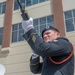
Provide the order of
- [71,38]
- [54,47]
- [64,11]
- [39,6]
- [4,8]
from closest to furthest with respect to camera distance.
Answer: [54,47] → [71,38] → [64,11] → [39,6] → [4,8]

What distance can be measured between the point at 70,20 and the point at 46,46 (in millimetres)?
9319

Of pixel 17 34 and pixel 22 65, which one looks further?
pixel 17 34

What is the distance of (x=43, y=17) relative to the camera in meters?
11.8

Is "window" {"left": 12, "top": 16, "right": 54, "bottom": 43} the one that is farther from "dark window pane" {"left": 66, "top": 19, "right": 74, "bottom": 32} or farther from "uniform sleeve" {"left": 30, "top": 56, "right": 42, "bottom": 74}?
"uniform sleeve" {"left": 30, "top": 56, "right": 42, "bottom": 74}

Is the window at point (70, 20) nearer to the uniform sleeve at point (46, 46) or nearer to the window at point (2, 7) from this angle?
the window at point (2, 7)

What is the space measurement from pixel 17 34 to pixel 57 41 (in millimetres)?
10587

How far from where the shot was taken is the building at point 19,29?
427 inches

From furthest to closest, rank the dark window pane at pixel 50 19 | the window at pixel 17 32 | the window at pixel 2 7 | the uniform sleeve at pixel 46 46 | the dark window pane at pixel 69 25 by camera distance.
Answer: the window at pixel 2 7 < the window at pixel 17 32 < the dark window pane at pixel 50 19 < the dark window pane at pixel 69 25 < the uniform sleeve at pixel 46 46

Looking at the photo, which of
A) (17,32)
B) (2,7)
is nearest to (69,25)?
(17,32)

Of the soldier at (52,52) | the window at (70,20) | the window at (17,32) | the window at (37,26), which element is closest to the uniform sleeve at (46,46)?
the soldier at (52,52)

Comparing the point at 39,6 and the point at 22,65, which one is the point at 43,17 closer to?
the point at 39,6

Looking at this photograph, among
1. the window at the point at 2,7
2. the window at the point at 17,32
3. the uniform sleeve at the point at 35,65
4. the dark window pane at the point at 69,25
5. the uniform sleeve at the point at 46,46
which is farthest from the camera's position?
the window at the point at 2,7

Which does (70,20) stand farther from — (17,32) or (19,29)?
(17,32)

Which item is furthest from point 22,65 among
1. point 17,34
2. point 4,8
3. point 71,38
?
point 4,8
